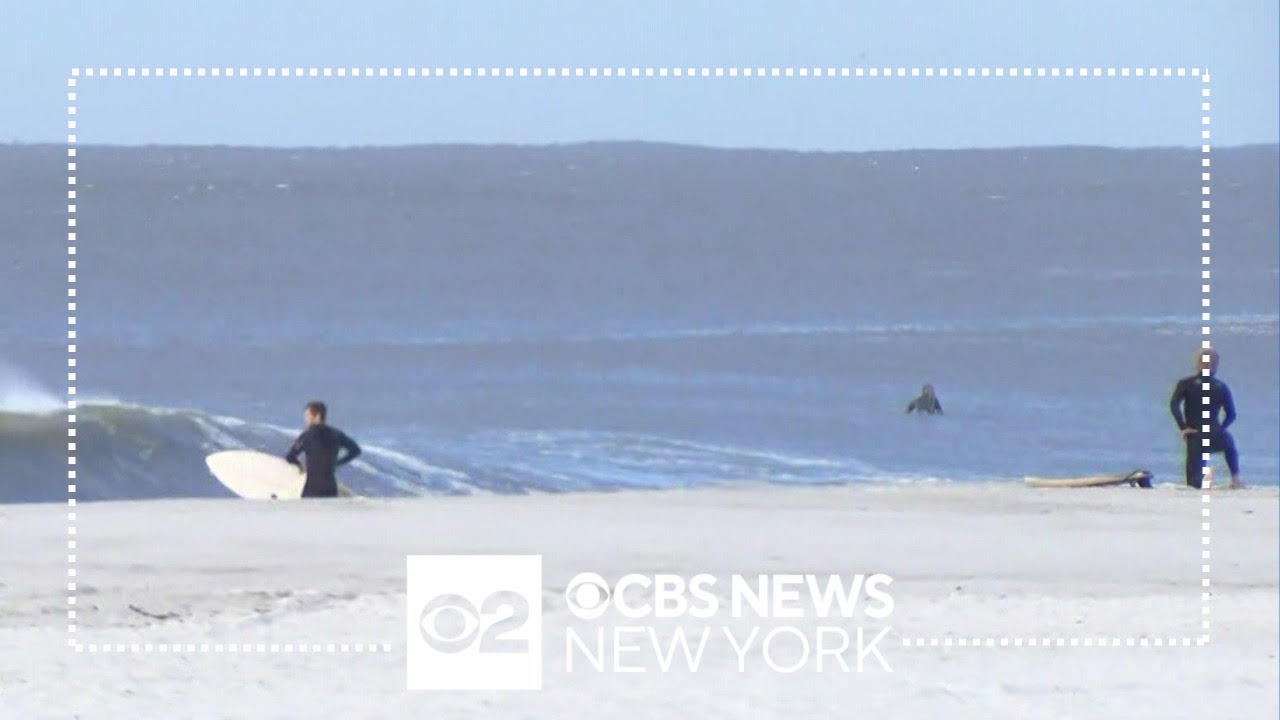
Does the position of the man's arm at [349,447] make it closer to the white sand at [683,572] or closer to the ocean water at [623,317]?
the white sand at [683,572]

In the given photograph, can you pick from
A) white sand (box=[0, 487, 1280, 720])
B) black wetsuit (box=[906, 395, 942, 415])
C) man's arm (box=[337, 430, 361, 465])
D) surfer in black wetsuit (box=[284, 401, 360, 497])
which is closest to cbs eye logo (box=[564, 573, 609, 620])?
white sand (box=[0, 487, 1280, 720])

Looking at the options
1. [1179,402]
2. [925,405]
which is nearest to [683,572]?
[1179,402]

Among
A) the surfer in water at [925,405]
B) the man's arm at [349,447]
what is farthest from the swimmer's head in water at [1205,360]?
the surfer in water at [925,405]

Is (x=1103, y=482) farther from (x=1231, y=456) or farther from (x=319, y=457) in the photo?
(x=319, y=457)

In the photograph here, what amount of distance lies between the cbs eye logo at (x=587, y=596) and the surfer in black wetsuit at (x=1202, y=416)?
4799 millimetres

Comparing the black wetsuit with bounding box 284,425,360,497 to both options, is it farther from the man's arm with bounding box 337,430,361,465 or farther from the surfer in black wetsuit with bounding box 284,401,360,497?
the man's arm with bounding box 337,430,361,465

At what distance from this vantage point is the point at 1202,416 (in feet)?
43.5

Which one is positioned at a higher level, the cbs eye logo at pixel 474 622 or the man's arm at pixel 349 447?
the man's arm at pixel 349 447

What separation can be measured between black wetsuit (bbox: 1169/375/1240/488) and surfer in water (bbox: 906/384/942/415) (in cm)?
1178

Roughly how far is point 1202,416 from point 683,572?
475cm

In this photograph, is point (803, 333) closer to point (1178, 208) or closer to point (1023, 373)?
point (1023, 373)

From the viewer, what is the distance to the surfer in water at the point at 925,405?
25391mm

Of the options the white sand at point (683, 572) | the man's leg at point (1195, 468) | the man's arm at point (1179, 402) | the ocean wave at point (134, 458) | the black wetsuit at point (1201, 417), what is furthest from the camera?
the ocean wave at point (134, 458)

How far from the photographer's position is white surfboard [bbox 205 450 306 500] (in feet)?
44.0
